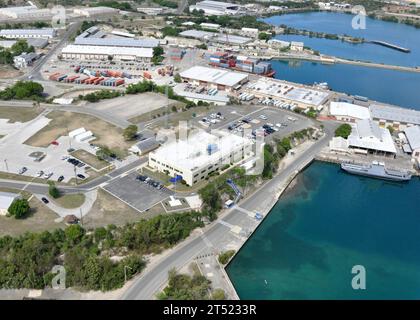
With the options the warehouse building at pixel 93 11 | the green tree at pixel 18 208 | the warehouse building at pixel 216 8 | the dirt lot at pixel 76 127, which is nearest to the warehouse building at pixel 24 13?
the warehouse building at pixel 93 11

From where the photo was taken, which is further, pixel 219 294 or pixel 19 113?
pixel 19 113

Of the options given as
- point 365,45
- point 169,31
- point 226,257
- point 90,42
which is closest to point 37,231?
point 226,257

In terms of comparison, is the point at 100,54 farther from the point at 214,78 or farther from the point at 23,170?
the point at 23,170

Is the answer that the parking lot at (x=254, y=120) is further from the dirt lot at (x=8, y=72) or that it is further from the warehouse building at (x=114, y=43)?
the dirt lot at (x=8, y=72)

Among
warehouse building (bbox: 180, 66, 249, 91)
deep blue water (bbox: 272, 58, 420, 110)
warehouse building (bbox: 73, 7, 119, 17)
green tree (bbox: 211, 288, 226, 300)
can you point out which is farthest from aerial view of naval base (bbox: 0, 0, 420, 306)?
warehouse building (bbox: 73, 7, 119, 17)

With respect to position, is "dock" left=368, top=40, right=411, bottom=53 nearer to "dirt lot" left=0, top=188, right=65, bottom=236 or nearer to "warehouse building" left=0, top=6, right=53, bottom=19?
"warehouse building" left=0, top=6, right=53, bottom=19

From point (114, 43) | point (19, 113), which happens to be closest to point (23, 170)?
point (19, 113)

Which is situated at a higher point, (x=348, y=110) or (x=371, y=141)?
(x=348, y=110)
